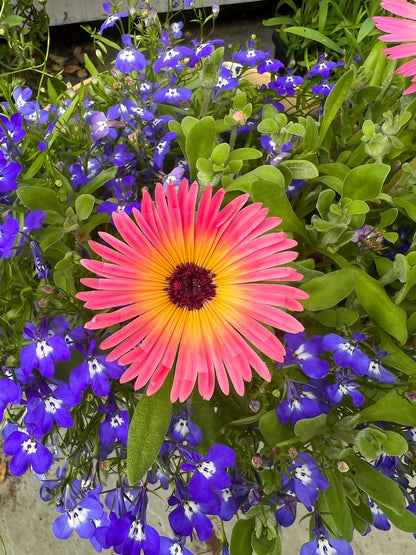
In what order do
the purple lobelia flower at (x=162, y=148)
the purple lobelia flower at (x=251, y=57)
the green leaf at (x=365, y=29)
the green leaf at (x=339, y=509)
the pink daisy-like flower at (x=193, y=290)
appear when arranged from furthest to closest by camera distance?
the green leaf at (x=365, y=29) → the purple lobelia flower at (x=251, y=57) → the purple lobelia flower at (x=162, y=148) → the green leaf at (x=339, y=509) → the pink daisy-like flower at (x=193, y=290)

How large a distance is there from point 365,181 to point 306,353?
0.64 ft

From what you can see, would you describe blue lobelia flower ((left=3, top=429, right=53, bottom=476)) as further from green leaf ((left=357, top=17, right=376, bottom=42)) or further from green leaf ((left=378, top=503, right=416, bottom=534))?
green leaf ((left=357, top=17, right=376, bottom=42))

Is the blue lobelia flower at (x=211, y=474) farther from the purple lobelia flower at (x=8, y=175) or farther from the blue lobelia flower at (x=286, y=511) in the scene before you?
the purple lobelia flower at (x=8, y=175)

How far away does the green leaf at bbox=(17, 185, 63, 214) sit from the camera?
20.4 inches

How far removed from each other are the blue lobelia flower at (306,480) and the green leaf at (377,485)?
0.03 metres

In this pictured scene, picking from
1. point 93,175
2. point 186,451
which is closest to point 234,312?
point 186,451

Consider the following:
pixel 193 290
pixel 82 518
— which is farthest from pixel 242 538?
pixel 193 290

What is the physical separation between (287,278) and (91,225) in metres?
0.24

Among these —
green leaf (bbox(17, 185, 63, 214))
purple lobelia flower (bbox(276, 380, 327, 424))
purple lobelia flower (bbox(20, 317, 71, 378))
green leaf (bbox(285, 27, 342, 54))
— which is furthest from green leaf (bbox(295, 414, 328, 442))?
green leaf (bbox(285, 27, 342, 54))

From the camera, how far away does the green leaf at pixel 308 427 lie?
490 millimetres

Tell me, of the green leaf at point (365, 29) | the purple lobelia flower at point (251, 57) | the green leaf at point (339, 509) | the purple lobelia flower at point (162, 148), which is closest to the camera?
the green leaf at point (339, 509)

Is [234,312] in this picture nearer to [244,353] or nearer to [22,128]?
[244,353]

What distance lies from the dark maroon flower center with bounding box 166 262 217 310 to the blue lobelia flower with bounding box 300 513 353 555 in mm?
256

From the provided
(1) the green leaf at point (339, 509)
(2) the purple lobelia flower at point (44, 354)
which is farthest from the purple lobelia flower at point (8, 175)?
(1) the green leaf at point (339, 509)
